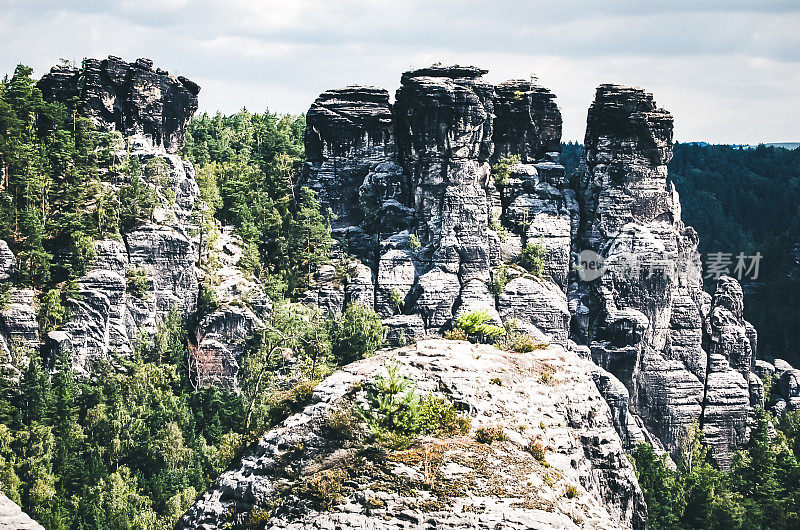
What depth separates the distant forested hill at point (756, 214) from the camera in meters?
117

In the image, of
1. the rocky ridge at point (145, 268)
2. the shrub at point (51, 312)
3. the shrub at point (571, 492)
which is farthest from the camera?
the rocky ridge at point (145, 268)

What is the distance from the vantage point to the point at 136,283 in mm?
69250

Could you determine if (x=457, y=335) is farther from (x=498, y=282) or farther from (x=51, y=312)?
(x=498, y=282)

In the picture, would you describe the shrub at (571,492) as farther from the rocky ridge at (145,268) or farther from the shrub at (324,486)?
the rocky ridge at (145,268)

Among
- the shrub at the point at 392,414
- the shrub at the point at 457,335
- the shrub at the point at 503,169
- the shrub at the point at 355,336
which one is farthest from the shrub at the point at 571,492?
the shrub at the point at 503,169

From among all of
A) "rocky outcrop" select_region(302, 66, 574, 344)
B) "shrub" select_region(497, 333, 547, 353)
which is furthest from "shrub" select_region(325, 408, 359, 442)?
"rocky outcrop" select_region(302, 66, 574, 344)

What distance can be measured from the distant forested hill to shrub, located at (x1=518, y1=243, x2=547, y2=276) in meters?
48.1

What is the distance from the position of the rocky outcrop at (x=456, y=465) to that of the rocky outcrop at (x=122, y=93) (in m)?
49.2

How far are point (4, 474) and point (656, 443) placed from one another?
48117 millimetres

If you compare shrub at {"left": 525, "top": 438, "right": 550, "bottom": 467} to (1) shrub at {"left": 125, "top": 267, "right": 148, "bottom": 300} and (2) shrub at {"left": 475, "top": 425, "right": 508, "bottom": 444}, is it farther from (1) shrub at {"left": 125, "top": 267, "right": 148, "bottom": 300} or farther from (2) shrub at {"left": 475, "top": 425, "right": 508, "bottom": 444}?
(1) shrub at {"left": 125, "top": 267, "right": 148, "bottom": 300}

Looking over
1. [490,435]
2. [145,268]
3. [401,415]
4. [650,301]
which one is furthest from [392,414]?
[650,301]

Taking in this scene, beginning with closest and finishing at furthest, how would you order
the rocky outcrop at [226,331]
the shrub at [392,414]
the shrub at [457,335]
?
the shrub at [392,414] → the shrub at [457,335] → the rocky outcrop at [226,331]

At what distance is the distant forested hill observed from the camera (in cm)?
11669

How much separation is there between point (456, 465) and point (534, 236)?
55067mm
